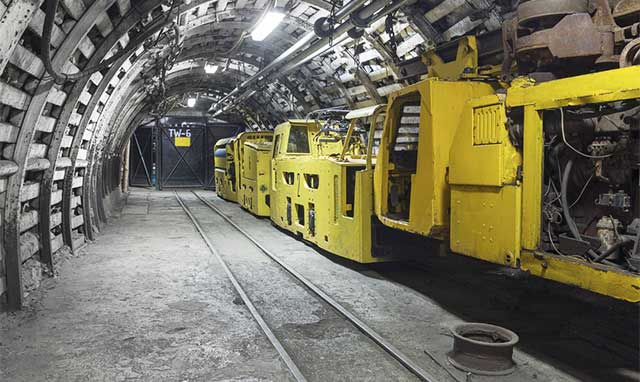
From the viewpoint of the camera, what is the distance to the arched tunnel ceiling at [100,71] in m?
4.83

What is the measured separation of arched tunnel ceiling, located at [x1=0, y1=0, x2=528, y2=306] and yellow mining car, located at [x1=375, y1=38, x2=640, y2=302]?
2.98 m

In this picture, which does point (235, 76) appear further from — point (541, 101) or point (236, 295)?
point (541, 101)

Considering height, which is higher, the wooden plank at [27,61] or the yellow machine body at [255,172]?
the wooden plank at [27,61]

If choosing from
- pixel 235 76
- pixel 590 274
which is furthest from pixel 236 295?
pixel 235 76

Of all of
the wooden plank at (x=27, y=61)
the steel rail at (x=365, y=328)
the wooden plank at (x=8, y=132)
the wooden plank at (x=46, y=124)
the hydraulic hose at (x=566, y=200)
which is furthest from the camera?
the wooden plank at (x=46, y=124)

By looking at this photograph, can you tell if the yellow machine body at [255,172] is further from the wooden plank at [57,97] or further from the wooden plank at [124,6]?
the wooden plank at [57,97]

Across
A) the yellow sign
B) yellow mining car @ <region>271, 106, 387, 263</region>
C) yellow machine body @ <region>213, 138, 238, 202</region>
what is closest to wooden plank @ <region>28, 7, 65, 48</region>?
yellow mining car @ <region>271, 106, 387, 263</region>

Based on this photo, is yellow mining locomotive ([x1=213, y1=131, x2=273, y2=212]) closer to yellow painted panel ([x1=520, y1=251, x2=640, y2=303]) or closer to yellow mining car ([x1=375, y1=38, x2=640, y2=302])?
yellow mining car ([x1=375, y1=38, x2=640, y2=302])

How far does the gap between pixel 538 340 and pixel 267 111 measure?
1695 cm

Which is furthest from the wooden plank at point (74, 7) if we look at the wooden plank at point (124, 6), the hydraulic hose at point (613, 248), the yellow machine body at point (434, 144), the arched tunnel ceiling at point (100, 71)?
the hydraulic hose at point (613, 248)

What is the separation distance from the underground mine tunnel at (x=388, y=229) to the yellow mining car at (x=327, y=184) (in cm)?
5

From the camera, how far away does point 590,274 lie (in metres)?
3.38

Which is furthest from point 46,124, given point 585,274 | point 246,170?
point 246,170

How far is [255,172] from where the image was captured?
1352 centimetres
